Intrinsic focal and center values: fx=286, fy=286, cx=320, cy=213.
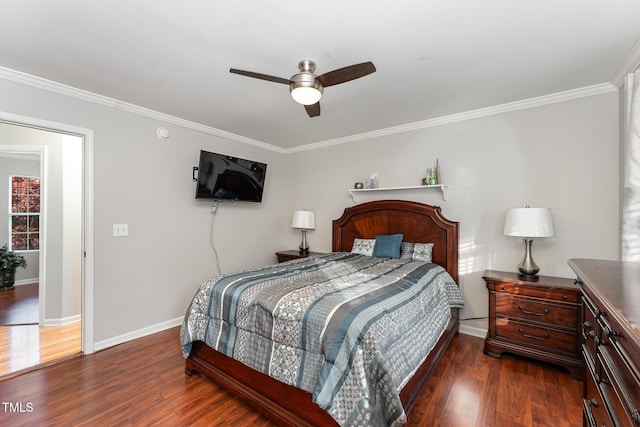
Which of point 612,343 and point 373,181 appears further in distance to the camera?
point 373,181

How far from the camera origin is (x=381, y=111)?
10.4 feet

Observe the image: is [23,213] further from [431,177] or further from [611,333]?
[611,333]

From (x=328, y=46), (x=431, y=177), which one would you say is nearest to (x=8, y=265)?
(x=328, y=46)

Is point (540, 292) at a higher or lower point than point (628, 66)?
lower

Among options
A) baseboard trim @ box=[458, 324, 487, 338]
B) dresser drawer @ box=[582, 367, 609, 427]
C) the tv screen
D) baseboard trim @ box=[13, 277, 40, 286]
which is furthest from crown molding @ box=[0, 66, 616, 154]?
baseboard trim @ box=[13, 277, 40, 286]

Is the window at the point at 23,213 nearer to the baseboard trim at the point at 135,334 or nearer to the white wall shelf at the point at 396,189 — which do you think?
the baseboard trim at the point at 135,334

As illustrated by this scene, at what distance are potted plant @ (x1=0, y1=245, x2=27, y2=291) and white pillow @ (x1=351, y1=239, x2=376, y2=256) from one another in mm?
5614

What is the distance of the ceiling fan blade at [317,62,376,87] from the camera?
1771 mm

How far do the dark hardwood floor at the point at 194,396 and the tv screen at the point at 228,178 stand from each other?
1.89m

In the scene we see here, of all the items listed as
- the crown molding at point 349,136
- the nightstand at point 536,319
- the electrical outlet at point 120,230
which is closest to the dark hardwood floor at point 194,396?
the nightstand at point 536,319

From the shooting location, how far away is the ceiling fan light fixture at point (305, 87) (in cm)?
192

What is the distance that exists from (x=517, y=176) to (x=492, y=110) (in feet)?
2.48

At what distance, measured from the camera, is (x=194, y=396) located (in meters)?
2.06

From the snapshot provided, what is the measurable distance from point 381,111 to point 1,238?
6.57 metres
